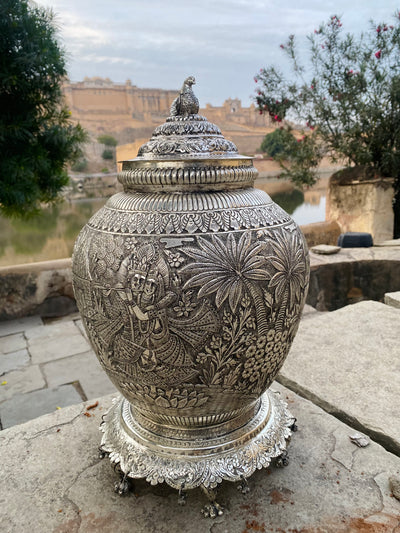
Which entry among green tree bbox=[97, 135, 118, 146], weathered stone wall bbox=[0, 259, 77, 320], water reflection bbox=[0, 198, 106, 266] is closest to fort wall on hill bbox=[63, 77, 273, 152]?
green tree bbox=[97, 135, 118, 146]

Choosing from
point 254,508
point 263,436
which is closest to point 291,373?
point 263,436

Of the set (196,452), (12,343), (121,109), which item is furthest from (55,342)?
(121,109)

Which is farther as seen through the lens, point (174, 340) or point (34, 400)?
point (34, 400)

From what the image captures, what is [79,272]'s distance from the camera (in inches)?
50.2

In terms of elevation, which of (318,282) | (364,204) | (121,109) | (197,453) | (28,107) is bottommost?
(318,282)

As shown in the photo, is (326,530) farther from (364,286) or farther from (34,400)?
(364,286)

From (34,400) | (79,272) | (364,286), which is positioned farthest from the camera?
(364,286)

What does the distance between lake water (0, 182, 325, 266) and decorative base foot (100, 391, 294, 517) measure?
290 inches

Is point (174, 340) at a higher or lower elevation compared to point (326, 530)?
higher

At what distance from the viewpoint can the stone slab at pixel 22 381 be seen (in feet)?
8.69

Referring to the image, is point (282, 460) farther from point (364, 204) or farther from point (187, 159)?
point (364, 204)

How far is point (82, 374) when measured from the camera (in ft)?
9.40

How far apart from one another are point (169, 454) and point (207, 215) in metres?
0.87

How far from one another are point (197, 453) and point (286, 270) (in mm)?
731
